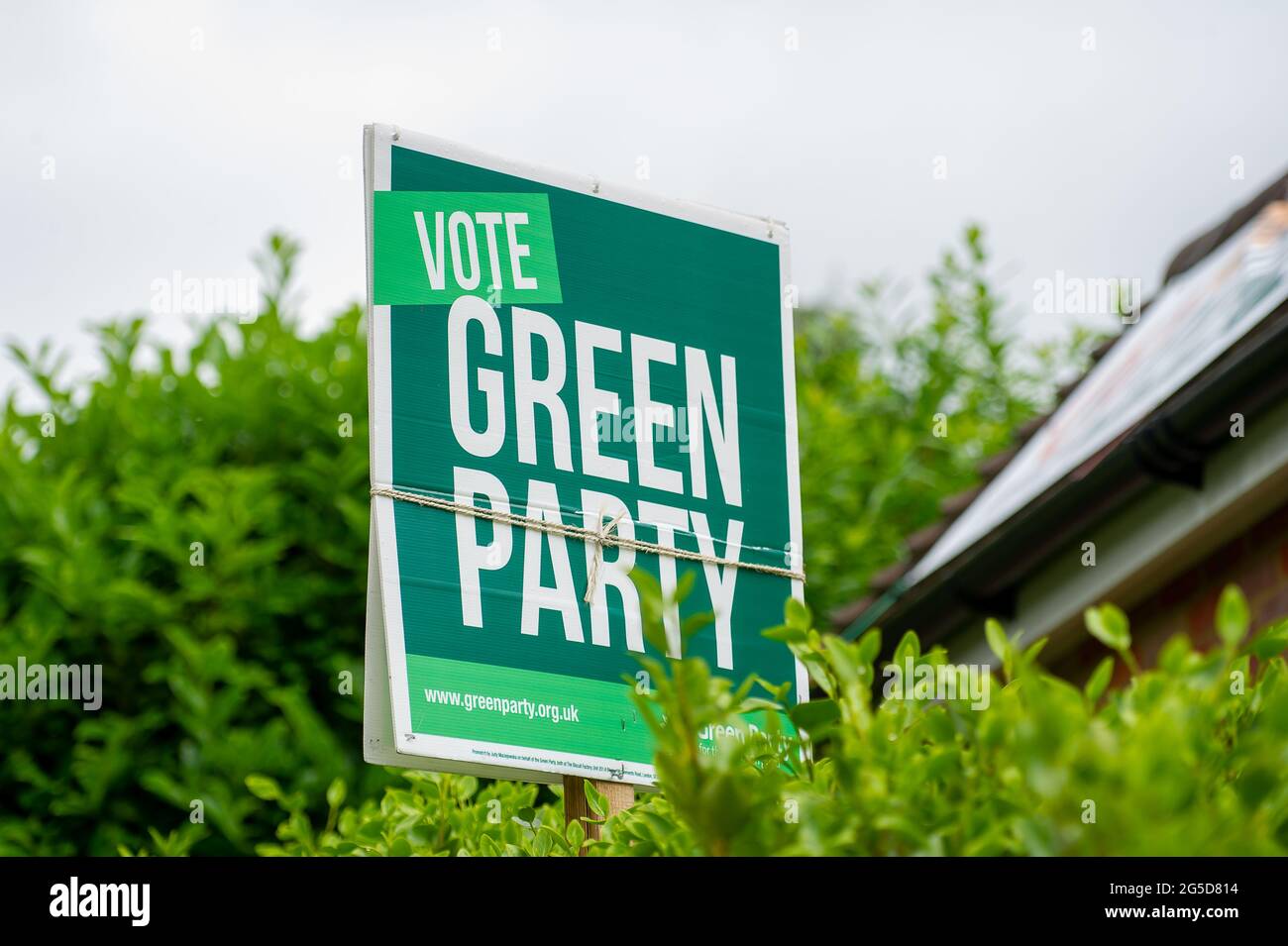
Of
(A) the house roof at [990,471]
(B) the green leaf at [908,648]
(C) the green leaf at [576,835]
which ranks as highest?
(A) the house roof at [990,471]

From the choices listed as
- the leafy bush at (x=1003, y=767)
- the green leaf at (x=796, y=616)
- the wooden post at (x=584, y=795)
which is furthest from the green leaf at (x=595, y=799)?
the green leaf at (x=796, y=616)

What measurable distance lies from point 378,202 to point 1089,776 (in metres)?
2.09

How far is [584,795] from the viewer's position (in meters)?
3.03

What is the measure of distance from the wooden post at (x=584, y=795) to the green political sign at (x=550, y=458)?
0.02 meters

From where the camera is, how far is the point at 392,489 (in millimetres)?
2938

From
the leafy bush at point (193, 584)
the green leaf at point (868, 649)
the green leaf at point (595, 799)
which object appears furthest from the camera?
the leafy bush at point (193, 584)

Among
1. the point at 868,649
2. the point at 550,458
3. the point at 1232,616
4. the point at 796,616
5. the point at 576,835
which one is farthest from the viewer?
the point at 550,458

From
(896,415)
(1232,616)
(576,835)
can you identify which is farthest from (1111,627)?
(896,415)

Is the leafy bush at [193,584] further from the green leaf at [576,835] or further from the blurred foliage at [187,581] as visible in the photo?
the green leaf at [576,835]

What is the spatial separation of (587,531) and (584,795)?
555mm

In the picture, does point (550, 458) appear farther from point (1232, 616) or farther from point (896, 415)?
point (896, 415)

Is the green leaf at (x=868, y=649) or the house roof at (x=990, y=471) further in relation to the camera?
the house roof at (x=990, y=471)

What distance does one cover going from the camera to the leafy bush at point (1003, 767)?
148cm
